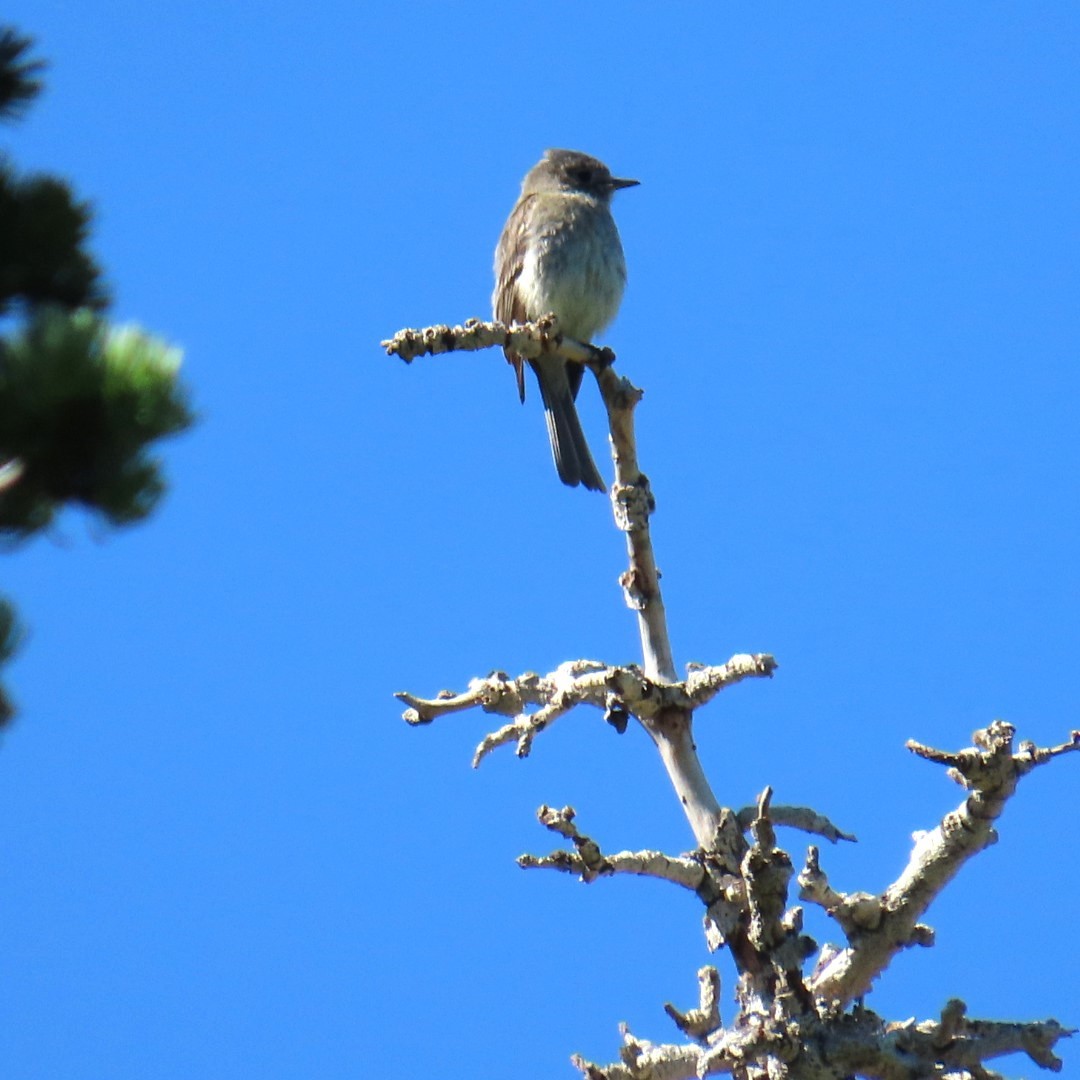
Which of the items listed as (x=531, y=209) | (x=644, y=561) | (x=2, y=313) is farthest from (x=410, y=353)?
(x=531, y=209)

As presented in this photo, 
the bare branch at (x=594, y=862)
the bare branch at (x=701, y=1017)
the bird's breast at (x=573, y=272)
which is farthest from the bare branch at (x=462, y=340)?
the bird's breast at (x=573, y=272)

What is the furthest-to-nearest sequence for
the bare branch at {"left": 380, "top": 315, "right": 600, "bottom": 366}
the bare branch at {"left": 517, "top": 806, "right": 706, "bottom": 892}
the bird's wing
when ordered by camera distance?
the bird's wing
the bare branch at {"left": 380, "top": 315, "right": 600, "bottom": 366}
the bare branch at {"left": 517, "top": 806, "right": 706, "bottom": 892}

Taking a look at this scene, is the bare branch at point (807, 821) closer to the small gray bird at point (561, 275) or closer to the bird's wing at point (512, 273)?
the small gray bird at point (561, 275)

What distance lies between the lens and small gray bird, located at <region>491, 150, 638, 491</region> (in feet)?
29.4

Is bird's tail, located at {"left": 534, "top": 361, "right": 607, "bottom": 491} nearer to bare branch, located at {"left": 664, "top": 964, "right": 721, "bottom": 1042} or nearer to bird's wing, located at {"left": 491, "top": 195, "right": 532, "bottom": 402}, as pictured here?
bird's wing, located at {"left": 491, "top": 195, "right": 532, "bottom": 402}

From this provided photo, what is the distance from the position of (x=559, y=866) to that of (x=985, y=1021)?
1178 millimetres

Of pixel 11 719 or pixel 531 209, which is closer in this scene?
pixel 11 719

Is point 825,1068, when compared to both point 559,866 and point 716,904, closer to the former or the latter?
point 716,904

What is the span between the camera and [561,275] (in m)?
9.18

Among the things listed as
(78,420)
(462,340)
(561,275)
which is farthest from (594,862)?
(561,275)

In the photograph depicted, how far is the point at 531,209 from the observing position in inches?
379

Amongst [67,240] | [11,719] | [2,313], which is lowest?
[11,719]

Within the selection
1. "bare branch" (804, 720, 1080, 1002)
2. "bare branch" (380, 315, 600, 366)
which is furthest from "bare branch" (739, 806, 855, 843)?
"bare branch" (380, 315, 600, 366)

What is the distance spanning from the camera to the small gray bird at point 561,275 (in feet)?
29.4
